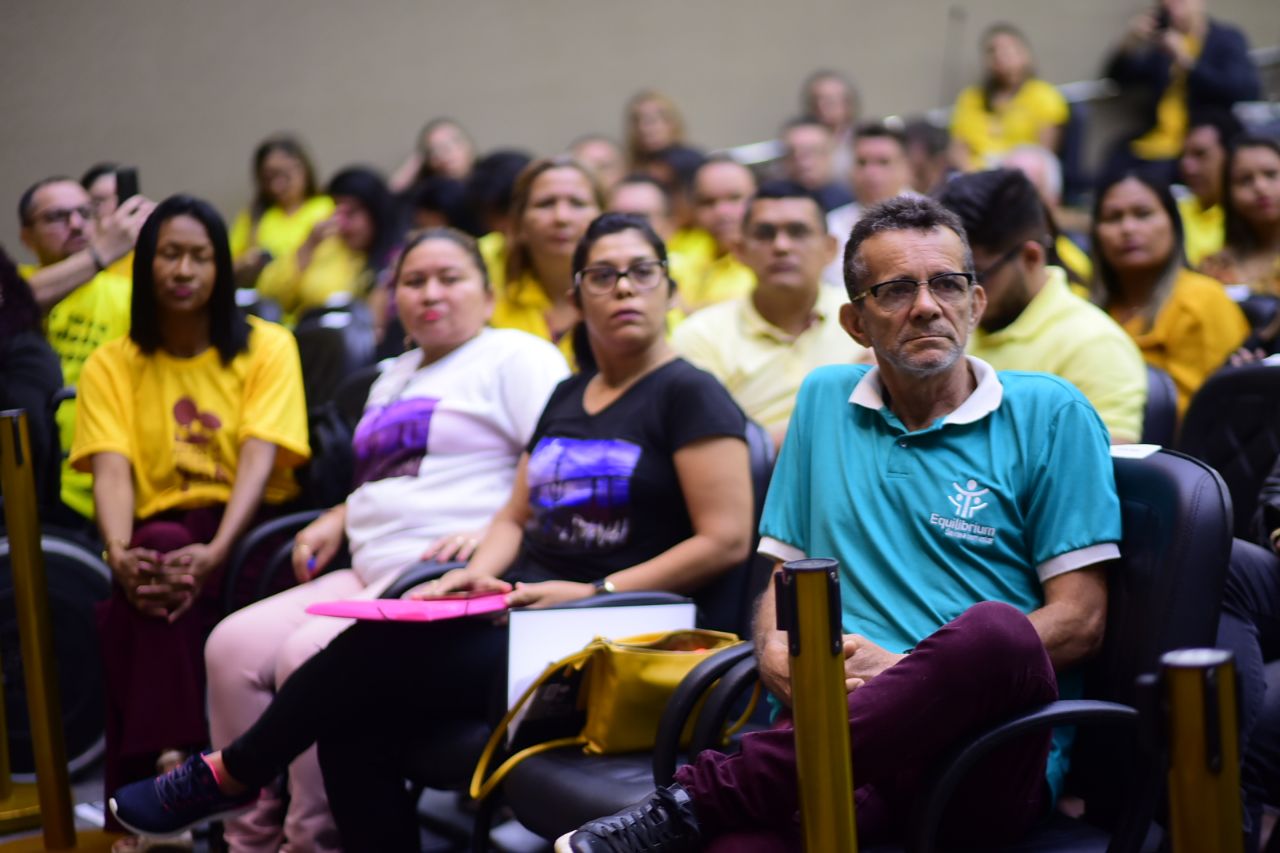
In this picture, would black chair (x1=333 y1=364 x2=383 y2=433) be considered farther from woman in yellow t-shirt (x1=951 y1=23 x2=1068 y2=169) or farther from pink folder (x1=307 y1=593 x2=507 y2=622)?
woman in yellow t-shirt (x1=951 y1=23 x2=1068 y2=169)

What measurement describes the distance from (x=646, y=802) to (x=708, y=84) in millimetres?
6308

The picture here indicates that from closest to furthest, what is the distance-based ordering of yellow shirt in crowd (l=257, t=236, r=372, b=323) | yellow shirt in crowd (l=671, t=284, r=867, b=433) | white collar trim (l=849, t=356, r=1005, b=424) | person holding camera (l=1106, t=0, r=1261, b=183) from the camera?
white collar trim (l=849, t=356, r=1005, b=424)
yellow shirt in crowd (l=671, t=284, r=867, b=433)
yellow shirt in crowd (l=257, t=236, r=372, b=323)
person holding camera (l=1106, t=0, r=1261, b=183)

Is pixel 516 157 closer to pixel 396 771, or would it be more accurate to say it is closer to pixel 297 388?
pixel 297 388

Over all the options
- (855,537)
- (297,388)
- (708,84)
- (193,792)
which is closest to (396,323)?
(297,388)

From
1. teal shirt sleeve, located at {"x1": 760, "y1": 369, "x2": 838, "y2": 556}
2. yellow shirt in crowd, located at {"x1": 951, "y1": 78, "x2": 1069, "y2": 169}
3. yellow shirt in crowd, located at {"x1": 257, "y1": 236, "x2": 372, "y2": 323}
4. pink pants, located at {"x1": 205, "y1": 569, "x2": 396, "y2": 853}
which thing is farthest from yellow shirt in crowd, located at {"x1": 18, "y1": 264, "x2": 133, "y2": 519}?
yellow shirt in crowd, located at {"x1": 951, "y1": 78, "x2": 1069, "y2": 169}

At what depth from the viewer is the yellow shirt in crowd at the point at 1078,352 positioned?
2682mm

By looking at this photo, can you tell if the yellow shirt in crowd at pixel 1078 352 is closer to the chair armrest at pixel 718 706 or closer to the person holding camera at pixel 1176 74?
the chair armrest at pixel 718 706

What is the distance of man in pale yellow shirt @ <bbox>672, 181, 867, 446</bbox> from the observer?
3.26 metres

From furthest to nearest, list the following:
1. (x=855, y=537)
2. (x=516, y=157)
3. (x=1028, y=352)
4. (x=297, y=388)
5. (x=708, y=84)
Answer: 1. (x=708, y=84)
2. (x=516, y=157)
3. (x=297, y=388)
4. (x=1028, y=352)
5. (x=855, y=537)

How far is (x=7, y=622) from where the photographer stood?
3.28 meters

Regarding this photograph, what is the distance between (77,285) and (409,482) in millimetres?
1227

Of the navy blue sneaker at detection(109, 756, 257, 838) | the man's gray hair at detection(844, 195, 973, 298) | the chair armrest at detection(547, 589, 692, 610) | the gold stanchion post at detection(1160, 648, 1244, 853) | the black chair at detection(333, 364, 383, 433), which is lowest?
the navy blue sneaker at detection(109, 756, 257, 838)

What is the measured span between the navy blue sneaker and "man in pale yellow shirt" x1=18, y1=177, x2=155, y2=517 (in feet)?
3.74

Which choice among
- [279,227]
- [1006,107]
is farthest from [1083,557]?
[1006,107]
